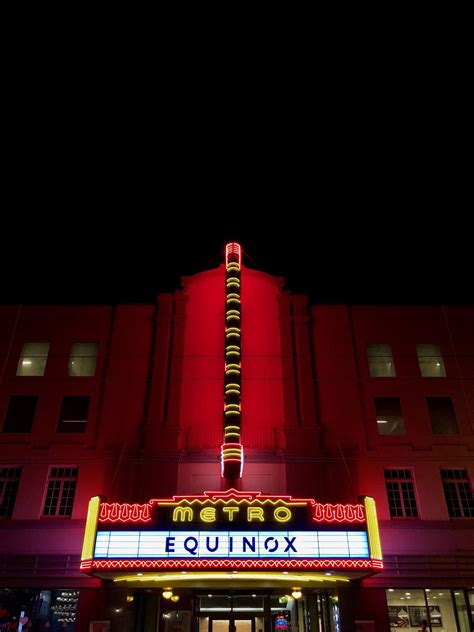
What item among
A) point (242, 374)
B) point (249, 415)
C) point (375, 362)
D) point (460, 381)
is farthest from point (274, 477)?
point (460, 381)

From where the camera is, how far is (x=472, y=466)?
18688 millimetres

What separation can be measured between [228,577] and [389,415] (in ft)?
27.9

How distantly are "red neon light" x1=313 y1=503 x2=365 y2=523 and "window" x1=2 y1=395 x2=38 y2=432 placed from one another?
1126 centimetres

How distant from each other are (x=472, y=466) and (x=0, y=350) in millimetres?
18902

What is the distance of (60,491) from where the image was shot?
60.0ft

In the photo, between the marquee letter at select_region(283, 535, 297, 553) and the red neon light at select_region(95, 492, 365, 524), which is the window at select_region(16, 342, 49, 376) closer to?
the red neon light at select_region(95, 492, 365, 524)

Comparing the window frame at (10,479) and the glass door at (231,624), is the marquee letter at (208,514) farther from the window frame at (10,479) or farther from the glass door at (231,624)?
the window frame at (10,479)

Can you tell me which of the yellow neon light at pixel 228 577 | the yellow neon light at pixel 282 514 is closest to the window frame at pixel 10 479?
the yellow neon light at pixel 228 577

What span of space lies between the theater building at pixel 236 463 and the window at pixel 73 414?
54 millimetres

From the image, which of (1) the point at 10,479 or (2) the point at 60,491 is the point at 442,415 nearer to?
(2) the point at 60,491

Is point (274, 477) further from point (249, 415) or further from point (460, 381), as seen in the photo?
point (460, 381)

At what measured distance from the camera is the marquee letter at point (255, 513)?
597 inches

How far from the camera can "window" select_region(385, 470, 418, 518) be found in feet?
59.3

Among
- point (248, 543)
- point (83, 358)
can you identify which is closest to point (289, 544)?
point (248, 543)
